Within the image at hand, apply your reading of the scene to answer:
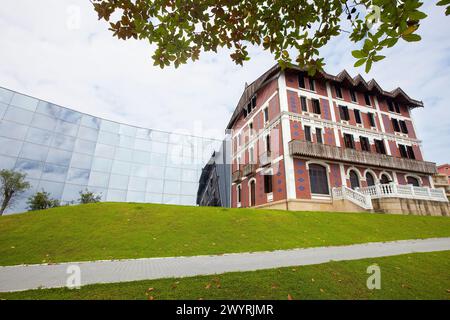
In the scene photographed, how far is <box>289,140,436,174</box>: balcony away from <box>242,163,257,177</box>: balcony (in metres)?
5.52

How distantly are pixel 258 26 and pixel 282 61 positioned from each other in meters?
0.80

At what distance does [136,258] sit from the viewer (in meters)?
6.26

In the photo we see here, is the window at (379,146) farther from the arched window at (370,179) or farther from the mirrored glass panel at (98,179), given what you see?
the mirrored glass panel at (98,179)

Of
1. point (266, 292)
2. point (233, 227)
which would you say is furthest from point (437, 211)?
point (266, 292)

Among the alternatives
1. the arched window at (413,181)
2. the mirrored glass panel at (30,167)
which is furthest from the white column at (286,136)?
the mirrored glass panel at (30,167)

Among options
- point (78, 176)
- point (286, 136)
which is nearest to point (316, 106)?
point (286, 136)

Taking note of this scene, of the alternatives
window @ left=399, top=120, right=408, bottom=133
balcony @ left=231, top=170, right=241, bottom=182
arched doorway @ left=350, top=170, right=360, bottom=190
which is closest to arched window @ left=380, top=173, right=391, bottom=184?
arched doorway @ left=350, top=170, right=360, bottom=190

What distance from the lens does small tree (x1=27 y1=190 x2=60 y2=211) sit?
19938mm

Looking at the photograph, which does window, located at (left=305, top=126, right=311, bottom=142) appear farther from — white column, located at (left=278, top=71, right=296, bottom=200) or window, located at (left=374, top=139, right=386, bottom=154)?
window, located at (left=374, top=139, right=386, bottom=154)

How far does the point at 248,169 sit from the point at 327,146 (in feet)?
27.0

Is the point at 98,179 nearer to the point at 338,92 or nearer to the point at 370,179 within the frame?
the point at 338,92

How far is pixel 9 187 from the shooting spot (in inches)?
774

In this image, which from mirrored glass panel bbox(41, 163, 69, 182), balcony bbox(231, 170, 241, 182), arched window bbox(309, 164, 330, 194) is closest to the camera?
arched window bbox(309, 164, 330, 194)
